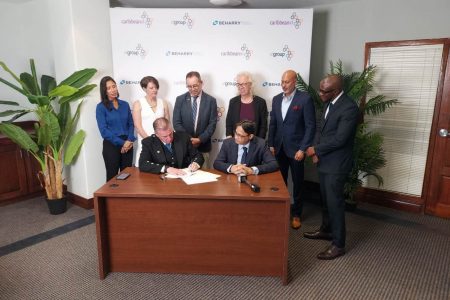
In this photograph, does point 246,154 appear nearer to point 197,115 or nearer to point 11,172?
point 197,115

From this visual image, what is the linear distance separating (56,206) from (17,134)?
0.93 metres

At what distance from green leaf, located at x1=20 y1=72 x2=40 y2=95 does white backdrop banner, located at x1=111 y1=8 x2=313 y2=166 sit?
35.8 inches

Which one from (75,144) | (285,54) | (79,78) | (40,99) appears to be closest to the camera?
(40,99)

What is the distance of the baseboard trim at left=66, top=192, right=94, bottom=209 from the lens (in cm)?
387

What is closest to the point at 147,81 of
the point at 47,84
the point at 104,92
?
the point at 104,92

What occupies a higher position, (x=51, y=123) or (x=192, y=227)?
(x=51, y=123)

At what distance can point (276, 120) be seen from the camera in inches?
133

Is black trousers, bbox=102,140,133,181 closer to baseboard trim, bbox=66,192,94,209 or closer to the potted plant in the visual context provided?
baseboard trim, bbox=66,192,94,209

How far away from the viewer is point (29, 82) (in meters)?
3.55

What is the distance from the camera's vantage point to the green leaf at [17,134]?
11.0ft

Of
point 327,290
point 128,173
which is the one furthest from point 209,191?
point 327,290

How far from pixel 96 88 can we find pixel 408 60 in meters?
3.69

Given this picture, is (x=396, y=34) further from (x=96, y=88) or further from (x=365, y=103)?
(x=96, y=88)

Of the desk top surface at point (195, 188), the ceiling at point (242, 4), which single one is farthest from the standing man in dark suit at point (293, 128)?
the ceiling at point (242, 4)
